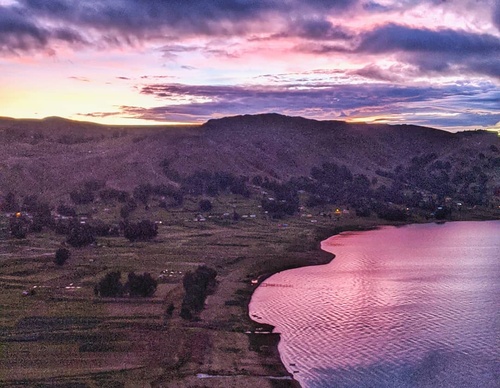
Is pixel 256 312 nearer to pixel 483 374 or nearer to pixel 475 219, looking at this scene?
pixel 483 374

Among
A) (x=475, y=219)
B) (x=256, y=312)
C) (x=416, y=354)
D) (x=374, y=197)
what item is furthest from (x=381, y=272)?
(x=374, y=197)

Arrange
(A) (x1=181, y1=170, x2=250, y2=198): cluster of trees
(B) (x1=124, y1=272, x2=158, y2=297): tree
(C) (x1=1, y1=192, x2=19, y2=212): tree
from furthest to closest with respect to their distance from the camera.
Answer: (A) (x1=181, y1=170, x2=250, y2=198): cluster of trees, (C) (x1=1, y1=192, x2=19, y2=212): tree, (B) (x1=124, y1=272, x2=158, y2=297): tree

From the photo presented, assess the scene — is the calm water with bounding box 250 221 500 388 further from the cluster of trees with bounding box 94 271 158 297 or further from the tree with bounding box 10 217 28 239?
the tree with bounding box 10 217 28 239

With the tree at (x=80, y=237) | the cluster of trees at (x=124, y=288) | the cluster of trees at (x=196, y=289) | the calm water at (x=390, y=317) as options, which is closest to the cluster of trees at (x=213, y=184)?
the calm water at (x=390, y=317)

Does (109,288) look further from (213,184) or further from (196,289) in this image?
(213,184)

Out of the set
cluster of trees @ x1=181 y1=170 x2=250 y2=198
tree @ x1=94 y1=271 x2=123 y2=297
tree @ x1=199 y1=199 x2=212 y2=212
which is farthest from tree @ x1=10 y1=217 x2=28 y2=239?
cluster of trees @ x1=181 y1=170 x2=250 y2=198

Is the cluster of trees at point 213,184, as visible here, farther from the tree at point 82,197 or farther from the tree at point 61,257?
the tree at point 61,257
